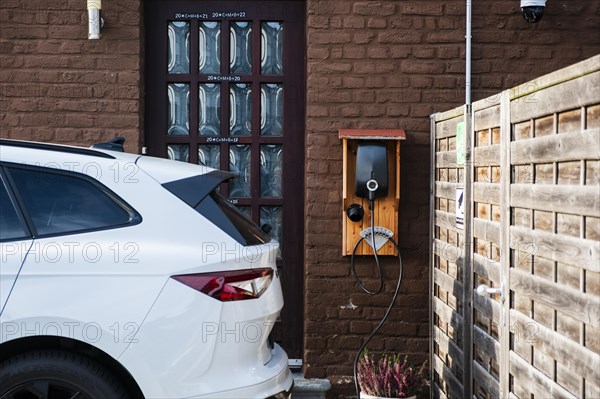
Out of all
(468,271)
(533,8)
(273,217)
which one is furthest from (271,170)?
(533,8)

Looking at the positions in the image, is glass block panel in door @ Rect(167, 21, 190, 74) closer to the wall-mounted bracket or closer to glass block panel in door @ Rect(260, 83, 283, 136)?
glass block panel in door @ Rect(260, 83, 283, 136)

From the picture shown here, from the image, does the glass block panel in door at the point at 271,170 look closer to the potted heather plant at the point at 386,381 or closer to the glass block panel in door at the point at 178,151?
the glass block panel in door at the point at 178,151

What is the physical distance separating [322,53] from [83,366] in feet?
10.6

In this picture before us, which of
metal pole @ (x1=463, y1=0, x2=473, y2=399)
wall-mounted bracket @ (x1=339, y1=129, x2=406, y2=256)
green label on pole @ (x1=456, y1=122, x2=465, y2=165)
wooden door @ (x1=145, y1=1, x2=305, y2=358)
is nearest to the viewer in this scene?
metal pole @ (x1=463, y1=0, x2=473, y2=399)

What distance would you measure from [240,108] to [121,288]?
2943mm

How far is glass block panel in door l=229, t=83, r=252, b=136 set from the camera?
262 inches

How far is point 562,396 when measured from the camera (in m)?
3.45

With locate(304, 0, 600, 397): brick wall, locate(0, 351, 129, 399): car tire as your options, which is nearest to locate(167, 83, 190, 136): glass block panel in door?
locate(304, 0, 600, 397): brick wall

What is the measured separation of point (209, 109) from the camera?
6.66 m

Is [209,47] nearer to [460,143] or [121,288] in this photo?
[460,143]

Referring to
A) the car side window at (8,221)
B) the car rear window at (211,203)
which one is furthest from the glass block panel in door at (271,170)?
the car side window at (8,221)

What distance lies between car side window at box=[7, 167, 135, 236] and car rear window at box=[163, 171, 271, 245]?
28cm

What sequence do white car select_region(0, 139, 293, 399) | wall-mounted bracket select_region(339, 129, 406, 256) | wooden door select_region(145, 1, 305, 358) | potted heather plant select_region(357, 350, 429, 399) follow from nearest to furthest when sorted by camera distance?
1. white car select_region(0, 139, 293, 399)
2. potted heather plant select_region(357, 350, 429, 399)
3. wall-mounted bracket select_region(339, 129, 406, 256)
4. wooden door select_region(145, 1, 305, 358)

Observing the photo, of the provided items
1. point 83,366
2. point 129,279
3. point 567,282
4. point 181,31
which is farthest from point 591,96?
point 181,31
